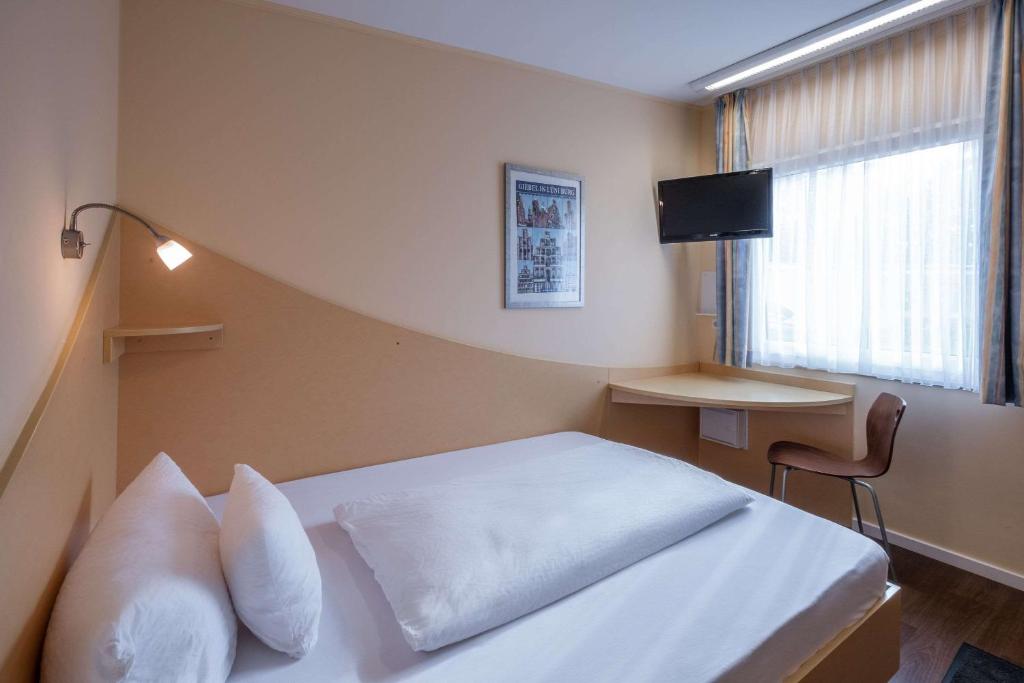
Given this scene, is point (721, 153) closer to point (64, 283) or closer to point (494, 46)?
point (494, 46)

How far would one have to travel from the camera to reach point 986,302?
2264mm

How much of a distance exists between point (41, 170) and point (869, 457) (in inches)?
126

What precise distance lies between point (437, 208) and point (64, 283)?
1523 mm

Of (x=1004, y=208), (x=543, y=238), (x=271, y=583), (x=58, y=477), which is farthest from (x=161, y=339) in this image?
(x=1004, y=208)

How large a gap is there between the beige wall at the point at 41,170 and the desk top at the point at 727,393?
251cm

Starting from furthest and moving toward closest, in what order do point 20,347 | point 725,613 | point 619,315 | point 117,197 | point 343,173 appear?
point 619,315
point 343,173
point 117,197
point 725,613
point 20,347

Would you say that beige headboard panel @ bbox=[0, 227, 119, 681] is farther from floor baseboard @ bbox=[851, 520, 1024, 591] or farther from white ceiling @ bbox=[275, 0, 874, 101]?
floor baseboard @ bbox=[851, 520, 1024, 591]

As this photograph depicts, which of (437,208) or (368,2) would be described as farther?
(437,208)

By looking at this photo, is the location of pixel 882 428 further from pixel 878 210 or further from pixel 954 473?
pixel 878 210

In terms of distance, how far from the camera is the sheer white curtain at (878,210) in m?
2.39

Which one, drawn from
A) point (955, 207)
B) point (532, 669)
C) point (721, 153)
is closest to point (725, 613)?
point (532, 669)

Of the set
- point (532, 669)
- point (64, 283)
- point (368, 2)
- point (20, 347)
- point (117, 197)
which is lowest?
point (532, 669)

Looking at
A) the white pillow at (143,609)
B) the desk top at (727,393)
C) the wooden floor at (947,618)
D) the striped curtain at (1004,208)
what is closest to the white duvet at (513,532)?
the white pillow at (143,609)

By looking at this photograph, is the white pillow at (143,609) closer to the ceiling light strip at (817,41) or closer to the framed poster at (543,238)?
the framed poster at (543,238)
